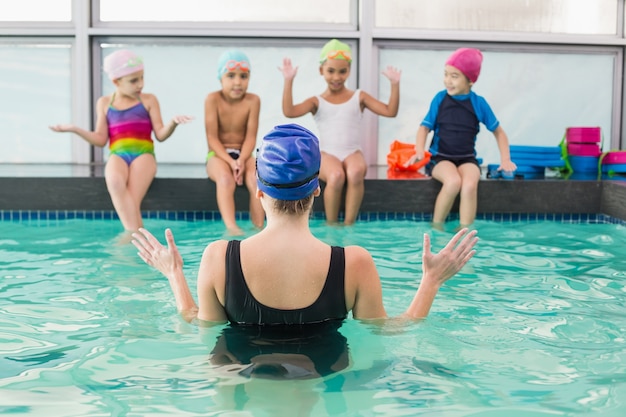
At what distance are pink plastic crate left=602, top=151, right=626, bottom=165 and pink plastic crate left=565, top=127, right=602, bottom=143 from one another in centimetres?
23

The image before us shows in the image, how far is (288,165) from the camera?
2.86 meters

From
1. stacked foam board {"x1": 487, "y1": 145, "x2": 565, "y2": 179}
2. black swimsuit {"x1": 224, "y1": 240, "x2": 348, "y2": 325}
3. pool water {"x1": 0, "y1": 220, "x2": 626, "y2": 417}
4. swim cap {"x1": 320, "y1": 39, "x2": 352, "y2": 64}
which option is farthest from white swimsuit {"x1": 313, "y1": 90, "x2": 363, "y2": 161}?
black swimsuit {"x1": 224, "y1": 240, "x2": 348, "y2": 325}

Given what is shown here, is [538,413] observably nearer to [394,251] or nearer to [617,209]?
[394,251]

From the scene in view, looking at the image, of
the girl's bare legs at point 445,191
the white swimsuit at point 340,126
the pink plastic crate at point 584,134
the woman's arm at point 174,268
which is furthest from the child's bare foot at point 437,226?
the woman's arm at point 174,268

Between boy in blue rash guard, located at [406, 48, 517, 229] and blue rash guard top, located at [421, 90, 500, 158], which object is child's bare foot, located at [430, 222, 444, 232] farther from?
blue rash guard top, located at [421, 90, 500, 158]

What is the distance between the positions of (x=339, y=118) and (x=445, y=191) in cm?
119

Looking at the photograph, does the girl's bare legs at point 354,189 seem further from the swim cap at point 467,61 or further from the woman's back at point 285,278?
the woman's back at point 285,278

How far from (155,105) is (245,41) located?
257cm

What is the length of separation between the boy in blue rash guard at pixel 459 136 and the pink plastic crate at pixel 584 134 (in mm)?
1478

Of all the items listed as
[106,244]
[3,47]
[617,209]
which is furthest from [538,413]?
[3,47]

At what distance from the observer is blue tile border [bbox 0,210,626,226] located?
7.39m

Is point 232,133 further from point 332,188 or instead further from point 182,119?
point 332,188

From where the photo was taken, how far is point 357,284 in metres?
2.99

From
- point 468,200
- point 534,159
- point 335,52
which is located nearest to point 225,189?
point 335,52
